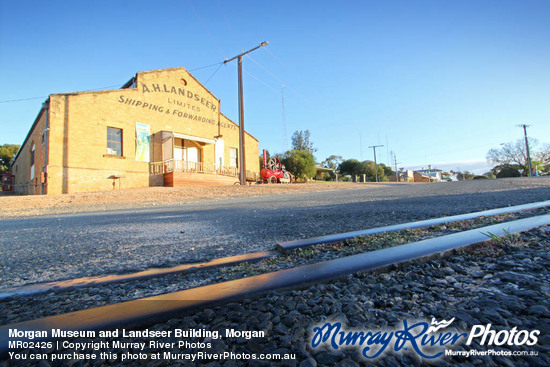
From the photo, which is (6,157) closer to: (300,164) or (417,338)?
(300,164)

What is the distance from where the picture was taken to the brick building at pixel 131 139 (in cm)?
1175

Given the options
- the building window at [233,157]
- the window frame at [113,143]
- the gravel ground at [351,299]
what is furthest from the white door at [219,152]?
the gravel ground at [351,299]

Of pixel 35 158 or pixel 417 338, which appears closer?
pixel 417 338

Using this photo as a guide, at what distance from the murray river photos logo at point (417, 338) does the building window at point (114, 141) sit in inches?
616

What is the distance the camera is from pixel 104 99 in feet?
43.0

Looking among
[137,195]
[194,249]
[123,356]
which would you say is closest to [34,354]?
[123,356]

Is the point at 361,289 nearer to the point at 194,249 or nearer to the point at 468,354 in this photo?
the point at 468,354

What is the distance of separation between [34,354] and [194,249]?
1237 mm

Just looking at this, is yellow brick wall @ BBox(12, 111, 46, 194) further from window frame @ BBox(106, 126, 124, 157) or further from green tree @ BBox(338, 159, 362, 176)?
green tree @ BBox(338, 159, 362, 176)

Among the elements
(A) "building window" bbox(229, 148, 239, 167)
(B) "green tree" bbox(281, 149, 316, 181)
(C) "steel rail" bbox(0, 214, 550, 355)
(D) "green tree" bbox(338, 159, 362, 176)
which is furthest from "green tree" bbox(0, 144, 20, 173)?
(D) "green tree" bbox(338, 159, 362, 176)

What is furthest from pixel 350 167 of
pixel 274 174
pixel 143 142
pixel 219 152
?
pixel 143 142

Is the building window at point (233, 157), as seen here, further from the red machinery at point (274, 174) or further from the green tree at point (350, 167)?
the green tree at point (350, 167)

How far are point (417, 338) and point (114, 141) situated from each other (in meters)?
16.1

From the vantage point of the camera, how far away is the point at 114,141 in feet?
44.5
